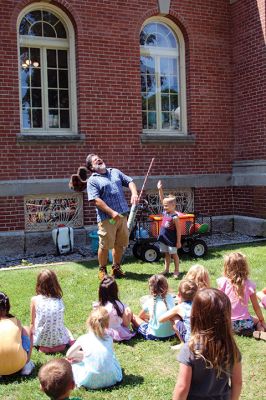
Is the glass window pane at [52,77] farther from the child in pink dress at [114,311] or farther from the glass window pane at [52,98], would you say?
the child in pink dress at [114,311]

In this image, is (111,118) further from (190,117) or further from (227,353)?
(227,353)

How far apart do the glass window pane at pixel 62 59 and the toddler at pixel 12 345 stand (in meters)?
7.28

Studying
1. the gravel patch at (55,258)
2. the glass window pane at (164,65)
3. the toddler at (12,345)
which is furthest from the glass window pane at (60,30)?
the toddler at (12,345)

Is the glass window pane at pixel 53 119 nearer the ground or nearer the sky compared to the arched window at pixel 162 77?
nearer the ground

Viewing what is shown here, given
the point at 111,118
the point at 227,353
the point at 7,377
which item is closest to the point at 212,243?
the point at 111,118

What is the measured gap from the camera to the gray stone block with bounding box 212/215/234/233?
11875 mm

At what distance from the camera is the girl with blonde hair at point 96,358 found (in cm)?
420

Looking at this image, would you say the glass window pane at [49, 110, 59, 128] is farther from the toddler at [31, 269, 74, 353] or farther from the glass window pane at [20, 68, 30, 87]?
the toddler at [31, 269, 74, 353]

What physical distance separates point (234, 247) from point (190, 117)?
3225 millimetres

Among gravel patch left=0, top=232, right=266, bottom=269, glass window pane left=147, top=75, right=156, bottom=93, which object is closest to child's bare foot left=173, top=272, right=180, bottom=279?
gravel patch left=0, top=232, right=266, bottom=269

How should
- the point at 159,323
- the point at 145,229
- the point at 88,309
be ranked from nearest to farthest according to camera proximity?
1. the point at 159,323
2. the point at 88,309
3. the point at 145,229

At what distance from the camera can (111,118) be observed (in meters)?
10.9

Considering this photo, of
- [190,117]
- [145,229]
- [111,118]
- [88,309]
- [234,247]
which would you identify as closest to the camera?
[88,309]

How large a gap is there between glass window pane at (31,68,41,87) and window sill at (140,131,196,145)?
7.78 feet
